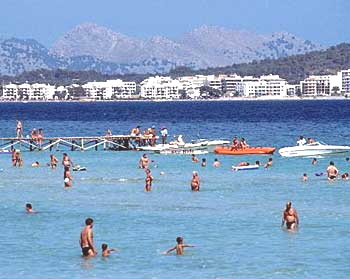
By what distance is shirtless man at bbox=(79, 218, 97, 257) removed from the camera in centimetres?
3338

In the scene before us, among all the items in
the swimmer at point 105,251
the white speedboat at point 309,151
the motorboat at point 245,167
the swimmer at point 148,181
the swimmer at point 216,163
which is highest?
the white speedboat at point 309,151

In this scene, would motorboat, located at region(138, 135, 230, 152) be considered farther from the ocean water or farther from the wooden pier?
the ocean water

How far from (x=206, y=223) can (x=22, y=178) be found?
20657 mm

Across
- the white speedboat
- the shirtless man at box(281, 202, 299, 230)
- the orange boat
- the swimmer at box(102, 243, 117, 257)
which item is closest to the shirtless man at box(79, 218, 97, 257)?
the swimmer at box(102, 243, 117, 257)

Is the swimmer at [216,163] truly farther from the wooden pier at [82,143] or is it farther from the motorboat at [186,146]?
the wooden pier at [82,143]

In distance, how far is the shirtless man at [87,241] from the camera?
109ft

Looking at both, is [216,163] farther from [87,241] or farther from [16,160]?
[87,241]

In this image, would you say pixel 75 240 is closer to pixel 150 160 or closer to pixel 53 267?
pixel 53 267

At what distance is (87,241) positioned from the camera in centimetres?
3359

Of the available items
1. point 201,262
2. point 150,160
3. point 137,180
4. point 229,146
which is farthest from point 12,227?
point 229,146

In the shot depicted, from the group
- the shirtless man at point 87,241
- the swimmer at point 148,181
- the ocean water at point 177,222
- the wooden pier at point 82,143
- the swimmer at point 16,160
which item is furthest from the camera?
the wooden pier at point 82,143

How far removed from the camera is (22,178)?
59.0 meters

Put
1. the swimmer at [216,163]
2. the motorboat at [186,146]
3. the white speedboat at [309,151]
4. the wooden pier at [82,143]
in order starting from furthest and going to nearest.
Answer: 1. the wooden pier at [82,143]
2. the motorboat at [186,146]
3. the white speedboat at [309,151]
4. the swimmer at [216,163]

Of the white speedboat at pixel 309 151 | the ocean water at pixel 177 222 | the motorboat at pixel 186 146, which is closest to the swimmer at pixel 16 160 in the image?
the ocean water at pixel 177 222
